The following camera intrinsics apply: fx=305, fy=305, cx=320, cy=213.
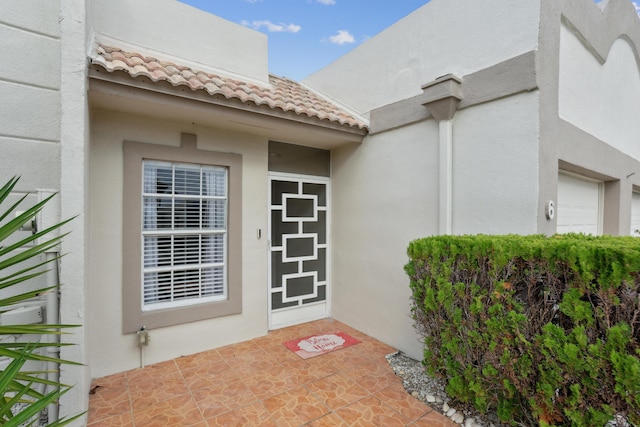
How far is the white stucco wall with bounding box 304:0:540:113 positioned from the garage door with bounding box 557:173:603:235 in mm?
2798

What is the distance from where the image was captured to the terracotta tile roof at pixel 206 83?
477cm

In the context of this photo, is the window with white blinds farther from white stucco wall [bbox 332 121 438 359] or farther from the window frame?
white stucco wall [bbox 332 121 438 359]

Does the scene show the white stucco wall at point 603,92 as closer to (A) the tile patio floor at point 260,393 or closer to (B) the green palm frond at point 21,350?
(A) the tile patio floor at point 260,393

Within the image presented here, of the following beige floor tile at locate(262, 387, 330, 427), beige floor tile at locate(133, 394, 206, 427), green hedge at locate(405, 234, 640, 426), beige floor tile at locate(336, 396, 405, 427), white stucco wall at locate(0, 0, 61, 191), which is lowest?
beige floor tile at locate(336, 396, 405, 427)

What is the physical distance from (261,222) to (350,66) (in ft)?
15.2

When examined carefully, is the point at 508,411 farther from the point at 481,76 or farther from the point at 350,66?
the point at 350,66

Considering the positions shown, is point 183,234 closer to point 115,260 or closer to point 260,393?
point 115,260

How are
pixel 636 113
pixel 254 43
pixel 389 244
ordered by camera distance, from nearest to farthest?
pixel 389 244
pixel 254 43
pixel 636 113

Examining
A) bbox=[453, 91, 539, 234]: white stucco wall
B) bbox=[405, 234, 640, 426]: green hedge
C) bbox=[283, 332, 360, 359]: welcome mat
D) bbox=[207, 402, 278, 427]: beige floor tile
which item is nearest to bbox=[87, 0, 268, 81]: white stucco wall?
bbox=[453, 91, 539, 234]: white stucco wall

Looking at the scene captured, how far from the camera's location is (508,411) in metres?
3.83

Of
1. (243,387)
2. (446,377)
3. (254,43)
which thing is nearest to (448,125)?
(446,377)

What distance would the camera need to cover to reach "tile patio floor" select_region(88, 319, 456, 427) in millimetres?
4285

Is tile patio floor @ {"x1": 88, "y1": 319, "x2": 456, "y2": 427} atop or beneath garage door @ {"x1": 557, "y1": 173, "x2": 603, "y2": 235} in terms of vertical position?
beneath

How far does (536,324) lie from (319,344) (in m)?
4.34
